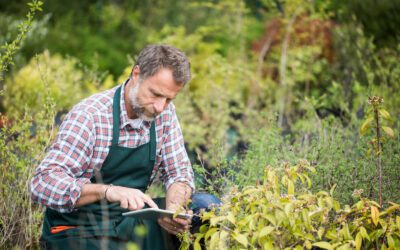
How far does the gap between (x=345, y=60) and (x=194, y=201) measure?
5414 millimetres

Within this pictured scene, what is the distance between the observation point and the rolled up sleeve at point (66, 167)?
9.45 feet

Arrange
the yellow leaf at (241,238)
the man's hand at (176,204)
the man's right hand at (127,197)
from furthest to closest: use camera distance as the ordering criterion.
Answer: the man's hand at (176,204)
the man's right hand at (127,197)
the yellow leaf at (241,238)

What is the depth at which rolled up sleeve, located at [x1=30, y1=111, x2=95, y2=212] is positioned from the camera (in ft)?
9.45

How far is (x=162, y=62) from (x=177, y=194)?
2.27ft

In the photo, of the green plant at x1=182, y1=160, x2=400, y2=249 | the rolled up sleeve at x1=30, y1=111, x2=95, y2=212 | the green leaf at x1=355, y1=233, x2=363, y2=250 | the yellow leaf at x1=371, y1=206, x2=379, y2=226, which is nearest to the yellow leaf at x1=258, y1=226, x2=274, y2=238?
the green plant at x1=182, y1=160, x2=400, y2=249

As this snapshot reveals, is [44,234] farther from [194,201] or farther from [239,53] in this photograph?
[239,53]

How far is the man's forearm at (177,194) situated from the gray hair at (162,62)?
1.83 ft

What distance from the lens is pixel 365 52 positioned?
23.6 ft

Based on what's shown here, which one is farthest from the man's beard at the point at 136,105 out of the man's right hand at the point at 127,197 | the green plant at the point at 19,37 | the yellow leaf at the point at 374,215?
the yellow leaf at the point at 374,215

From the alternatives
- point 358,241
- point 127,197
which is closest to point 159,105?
point 127,197

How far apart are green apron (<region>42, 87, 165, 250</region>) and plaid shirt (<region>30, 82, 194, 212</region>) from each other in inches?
1.8

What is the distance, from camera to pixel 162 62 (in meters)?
3.18

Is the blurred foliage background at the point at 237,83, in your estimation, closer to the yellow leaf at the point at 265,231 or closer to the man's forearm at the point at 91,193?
the man's forearm at the point at 91,193

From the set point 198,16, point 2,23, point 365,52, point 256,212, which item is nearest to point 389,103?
point 365,52
